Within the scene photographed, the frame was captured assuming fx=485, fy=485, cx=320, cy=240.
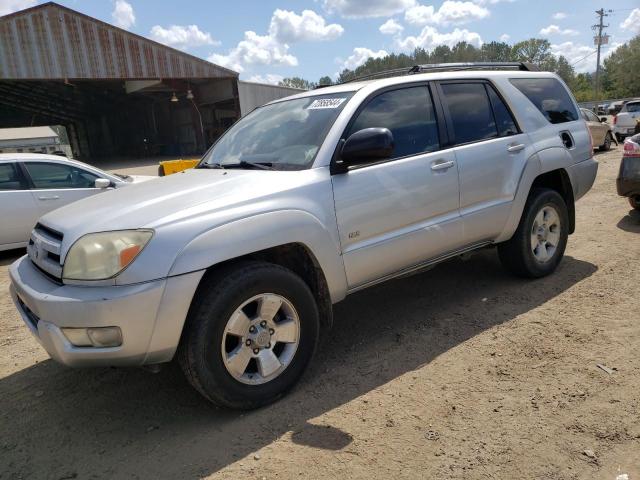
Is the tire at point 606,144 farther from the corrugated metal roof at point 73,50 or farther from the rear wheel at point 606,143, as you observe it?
the corrugated metal roof at point 73,50

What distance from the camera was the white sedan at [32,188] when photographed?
6.95 metres

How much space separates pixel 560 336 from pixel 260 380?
2170 mm

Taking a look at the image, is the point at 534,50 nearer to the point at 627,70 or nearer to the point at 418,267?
A: the point at 627,70

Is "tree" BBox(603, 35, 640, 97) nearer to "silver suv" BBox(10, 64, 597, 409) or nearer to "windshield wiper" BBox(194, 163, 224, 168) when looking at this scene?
"silver suv" BBox(10, 64, 597, 409)

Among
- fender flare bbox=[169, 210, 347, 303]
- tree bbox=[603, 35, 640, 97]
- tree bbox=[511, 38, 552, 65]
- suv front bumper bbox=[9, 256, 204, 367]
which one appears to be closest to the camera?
suv front bumper bbox=[9, 256, 204, 367]

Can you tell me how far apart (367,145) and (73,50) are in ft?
79.5

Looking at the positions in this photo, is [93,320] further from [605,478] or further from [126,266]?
[605,478]

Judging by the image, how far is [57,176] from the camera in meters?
7.43

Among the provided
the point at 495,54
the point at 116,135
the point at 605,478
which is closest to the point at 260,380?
the point at 605,478

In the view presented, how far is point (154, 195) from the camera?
291 cm

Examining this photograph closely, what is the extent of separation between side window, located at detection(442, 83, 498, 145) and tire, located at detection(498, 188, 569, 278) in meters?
0.81

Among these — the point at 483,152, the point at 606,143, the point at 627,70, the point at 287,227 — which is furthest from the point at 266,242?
the point at 627,70

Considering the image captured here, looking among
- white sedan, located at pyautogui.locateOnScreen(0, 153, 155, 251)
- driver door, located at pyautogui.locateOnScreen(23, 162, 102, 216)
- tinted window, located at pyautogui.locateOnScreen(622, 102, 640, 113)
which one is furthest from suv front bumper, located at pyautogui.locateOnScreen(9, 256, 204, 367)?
tinted window, located at pyautogui.locateOnScreen(622, 102, 640, 113)

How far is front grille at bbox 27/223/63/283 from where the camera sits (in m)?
2.60
